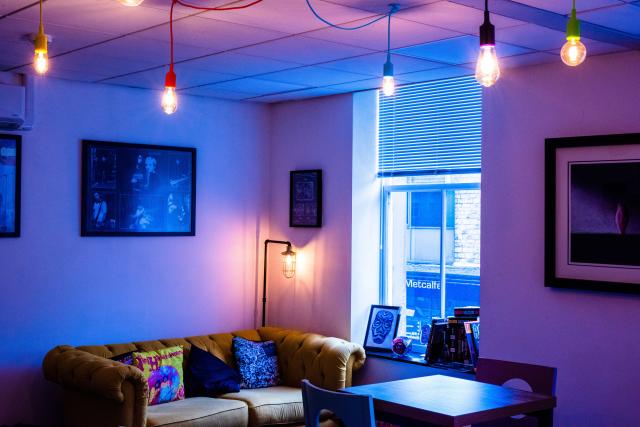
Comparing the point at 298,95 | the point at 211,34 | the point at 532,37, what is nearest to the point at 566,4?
the point at 532,37

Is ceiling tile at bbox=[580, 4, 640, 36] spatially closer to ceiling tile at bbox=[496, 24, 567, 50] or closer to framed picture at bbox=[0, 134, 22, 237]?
ceiling tile at bbox=[496, 24, 567, 50]

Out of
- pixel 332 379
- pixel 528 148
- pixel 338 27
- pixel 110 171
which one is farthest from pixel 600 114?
pixel 110 171

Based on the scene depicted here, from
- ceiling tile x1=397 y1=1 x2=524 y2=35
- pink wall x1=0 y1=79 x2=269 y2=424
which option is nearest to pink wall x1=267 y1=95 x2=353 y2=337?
pink wall x1=0 y1=79 x2=269 y2=424

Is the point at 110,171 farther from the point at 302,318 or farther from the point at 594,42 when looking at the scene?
the point at 594,42

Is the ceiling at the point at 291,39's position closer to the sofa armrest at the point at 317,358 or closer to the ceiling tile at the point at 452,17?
Answer: the ceiling tile at the point at 452,17

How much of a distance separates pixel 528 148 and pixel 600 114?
20.5 inches

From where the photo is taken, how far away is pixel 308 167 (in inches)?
282

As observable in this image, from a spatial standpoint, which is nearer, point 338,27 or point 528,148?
point 338,27

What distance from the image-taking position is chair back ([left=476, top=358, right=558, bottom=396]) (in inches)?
177

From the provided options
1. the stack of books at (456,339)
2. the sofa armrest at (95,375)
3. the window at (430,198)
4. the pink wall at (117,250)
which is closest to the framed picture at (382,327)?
the window at (430,198)

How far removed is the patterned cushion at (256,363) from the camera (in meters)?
6.48

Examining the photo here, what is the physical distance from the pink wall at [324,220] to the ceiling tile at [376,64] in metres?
1.10

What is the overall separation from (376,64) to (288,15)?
134cm

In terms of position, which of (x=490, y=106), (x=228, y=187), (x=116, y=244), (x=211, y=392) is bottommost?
(x=211, y=392)
